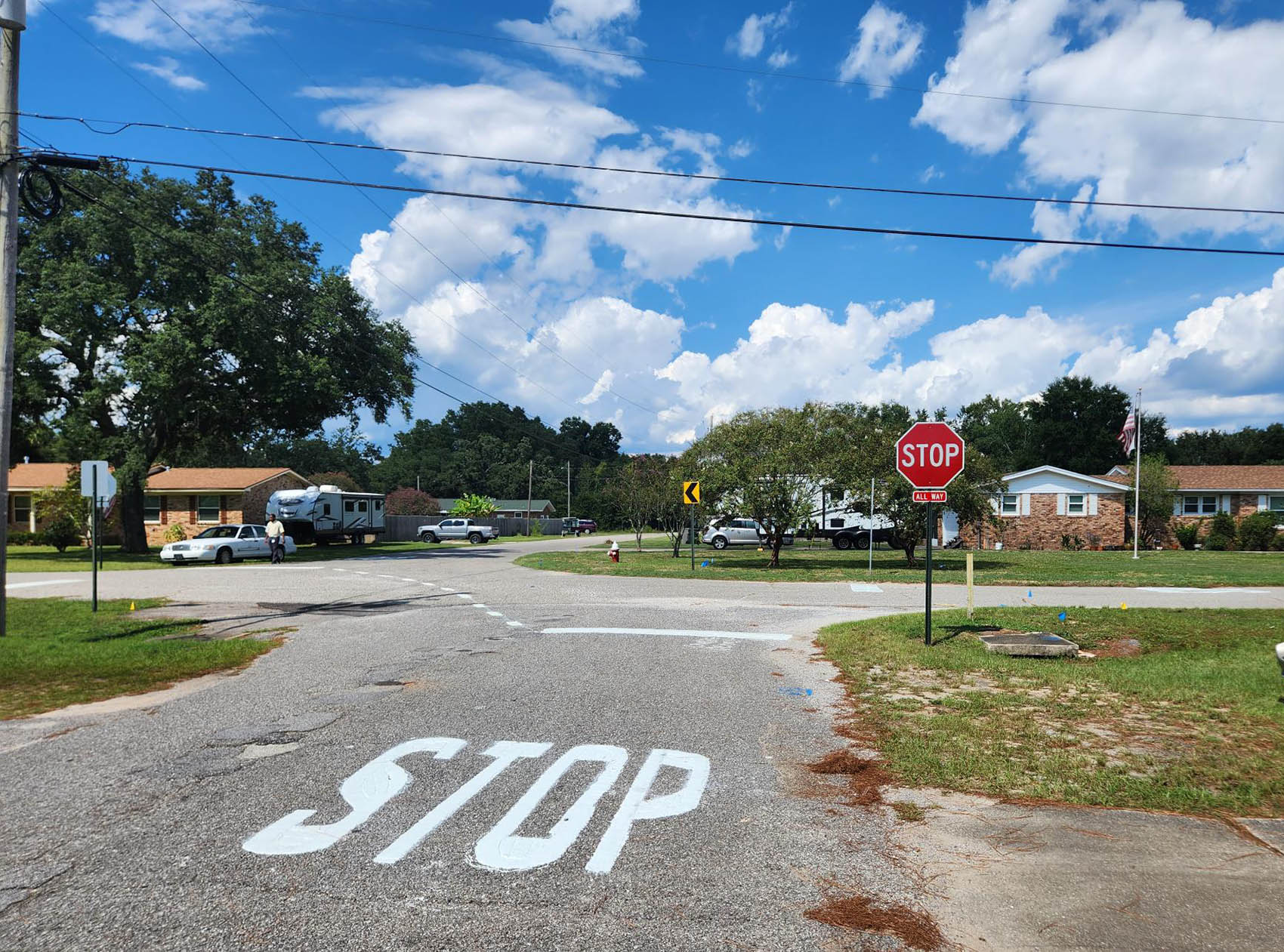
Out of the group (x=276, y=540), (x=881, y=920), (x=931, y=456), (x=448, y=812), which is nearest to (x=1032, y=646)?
(x=931, y=456)

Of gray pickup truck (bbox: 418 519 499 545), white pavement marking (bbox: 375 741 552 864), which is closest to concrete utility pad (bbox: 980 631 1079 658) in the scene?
white pavement marking (bbox: 375 741 552 864)

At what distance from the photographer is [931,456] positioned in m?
11.4

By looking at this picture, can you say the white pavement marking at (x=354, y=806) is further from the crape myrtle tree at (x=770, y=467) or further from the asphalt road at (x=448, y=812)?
the crape myrtle tree at (x=770, y=467)

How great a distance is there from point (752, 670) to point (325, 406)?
3059 centimetres

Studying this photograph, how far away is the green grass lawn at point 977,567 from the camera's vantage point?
2353cm

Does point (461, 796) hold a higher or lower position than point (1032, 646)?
lower

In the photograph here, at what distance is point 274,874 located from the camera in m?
4.04

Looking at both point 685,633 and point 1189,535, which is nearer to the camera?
point 685,633

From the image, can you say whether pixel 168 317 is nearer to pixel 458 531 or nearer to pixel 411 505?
pixel 458 531

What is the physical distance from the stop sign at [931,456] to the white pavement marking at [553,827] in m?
6.89

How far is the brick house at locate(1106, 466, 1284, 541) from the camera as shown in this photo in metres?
45.7

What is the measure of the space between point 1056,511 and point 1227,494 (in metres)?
10.6

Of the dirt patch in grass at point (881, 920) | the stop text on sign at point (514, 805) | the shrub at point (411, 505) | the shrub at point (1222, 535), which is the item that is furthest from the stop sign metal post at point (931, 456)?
the shrub at point (411, 505)

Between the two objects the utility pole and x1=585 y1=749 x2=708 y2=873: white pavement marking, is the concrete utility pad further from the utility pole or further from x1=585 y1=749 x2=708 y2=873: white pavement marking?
the utility pole
